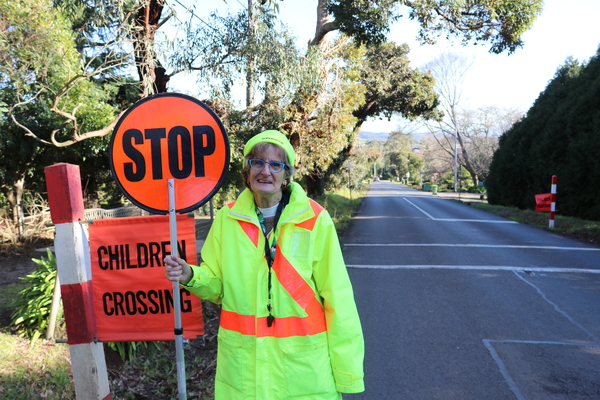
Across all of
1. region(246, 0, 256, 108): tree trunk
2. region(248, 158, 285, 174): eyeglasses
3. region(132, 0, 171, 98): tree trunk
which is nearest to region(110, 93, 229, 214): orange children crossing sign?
region(248, 158, 285, 174): eyeglasses

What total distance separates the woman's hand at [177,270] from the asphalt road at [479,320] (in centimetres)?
231

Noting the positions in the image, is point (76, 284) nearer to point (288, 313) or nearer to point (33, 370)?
point (288, 313)

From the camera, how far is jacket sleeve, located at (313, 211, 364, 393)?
81.4 inches

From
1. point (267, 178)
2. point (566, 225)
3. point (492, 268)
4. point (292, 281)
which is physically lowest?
point (566, 225)

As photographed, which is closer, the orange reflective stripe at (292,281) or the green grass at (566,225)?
the orange reflective stripe at (292,281)

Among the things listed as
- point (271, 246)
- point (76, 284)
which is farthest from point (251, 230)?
point (76, 284)

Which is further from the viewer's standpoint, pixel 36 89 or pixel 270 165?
pixel 36 89

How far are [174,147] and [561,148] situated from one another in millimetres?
19266

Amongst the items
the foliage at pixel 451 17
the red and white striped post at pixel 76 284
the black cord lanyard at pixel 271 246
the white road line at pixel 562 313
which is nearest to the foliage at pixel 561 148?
the foliage at pixel 451 17

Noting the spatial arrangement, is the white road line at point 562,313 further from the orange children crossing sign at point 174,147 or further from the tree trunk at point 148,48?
the tree trunk at point 148,48

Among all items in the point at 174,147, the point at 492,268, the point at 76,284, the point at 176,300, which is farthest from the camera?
the point at 492,268

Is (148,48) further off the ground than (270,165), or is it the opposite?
(148,48)

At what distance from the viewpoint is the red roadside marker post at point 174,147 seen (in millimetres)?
2613

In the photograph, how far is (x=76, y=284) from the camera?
2.74 meters
